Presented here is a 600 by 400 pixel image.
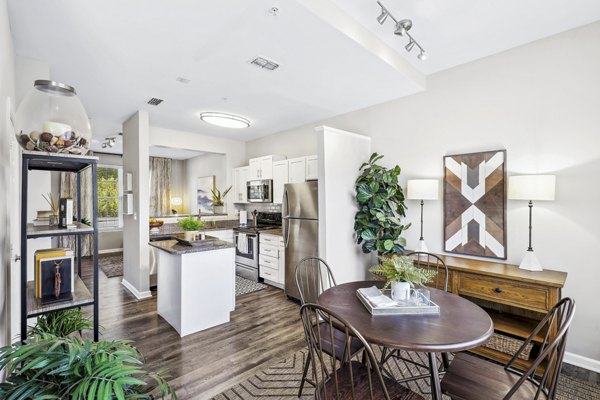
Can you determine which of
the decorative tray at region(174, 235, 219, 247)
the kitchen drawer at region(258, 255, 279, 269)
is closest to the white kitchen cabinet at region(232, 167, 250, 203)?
the kitchen drawer at region(258, 255, 279, 269)

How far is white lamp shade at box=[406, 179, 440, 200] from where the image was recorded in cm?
314

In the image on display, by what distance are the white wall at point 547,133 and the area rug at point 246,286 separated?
8.84ft

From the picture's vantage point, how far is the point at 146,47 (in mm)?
2406

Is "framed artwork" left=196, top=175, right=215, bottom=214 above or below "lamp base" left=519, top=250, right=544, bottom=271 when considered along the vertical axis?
above

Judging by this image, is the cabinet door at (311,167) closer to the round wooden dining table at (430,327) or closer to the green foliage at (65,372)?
the round wooden dining table at (430,327)

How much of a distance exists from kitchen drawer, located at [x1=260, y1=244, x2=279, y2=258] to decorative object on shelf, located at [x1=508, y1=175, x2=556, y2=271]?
306 centimetres

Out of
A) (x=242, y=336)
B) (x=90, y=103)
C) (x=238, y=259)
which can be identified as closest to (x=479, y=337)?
(x=242, y=336)

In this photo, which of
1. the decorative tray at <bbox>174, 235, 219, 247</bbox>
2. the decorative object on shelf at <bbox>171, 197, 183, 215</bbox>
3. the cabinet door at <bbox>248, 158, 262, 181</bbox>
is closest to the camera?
the decorative tray at <bbox>174, 235, 219, 247</bbox>

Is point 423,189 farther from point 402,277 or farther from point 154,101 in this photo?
point 154,101

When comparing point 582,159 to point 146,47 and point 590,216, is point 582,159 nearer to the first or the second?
point 590,216

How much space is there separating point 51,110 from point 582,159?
3.92 m

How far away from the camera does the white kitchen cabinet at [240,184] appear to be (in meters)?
5.74

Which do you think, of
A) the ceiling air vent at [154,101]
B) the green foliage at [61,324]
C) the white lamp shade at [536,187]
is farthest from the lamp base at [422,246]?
the ceiling air vent at [154,101]

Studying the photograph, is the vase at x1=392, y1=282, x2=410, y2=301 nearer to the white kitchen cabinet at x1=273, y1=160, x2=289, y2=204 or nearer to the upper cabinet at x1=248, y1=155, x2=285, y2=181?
the white kitchen cabinet at x1=273, y1=160, x2=289, y2=204
